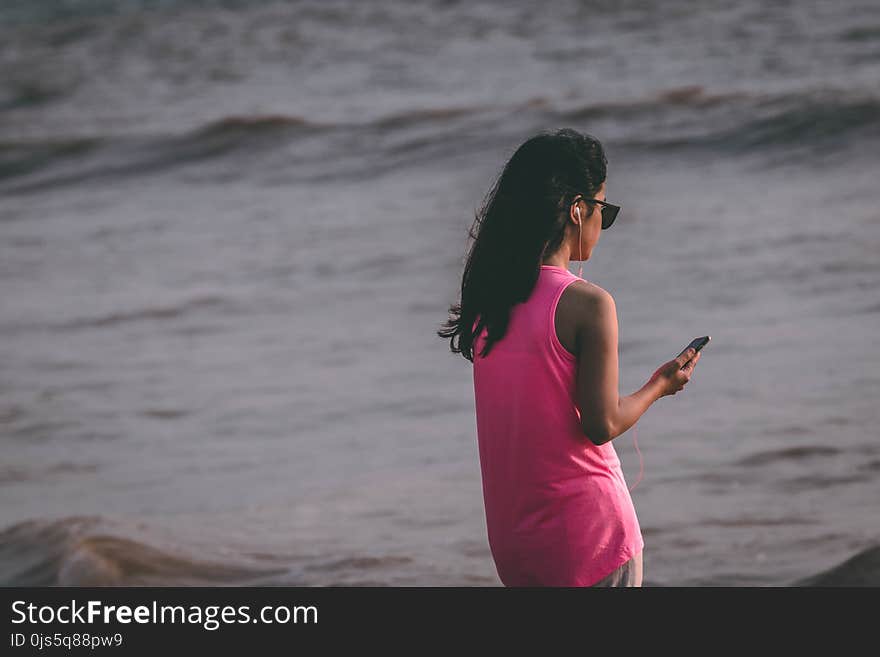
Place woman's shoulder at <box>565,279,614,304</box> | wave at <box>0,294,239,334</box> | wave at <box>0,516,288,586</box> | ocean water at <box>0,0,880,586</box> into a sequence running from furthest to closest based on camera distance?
wave at <box>0,294,239,334</box> → ocean water at <box>0,0,880,586</box> → wave at <box>0,516,288,586</box> → woman's shoulder at <box>565,279,614,304</box>

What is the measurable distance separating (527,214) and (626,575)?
0.74 metres

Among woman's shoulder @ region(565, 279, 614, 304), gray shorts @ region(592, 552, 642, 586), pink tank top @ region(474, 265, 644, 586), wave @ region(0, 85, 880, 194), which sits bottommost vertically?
gray shorts @ region(592, 552, 642, 586)

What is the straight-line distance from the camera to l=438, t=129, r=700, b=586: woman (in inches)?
97.0

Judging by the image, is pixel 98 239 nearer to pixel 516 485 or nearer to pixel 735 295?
pixel 735 295

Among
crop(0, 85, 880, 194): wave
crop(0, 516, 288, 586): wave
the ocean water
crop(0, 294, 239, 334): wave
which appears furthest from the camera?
crop(0, 85, 880, 194): wave

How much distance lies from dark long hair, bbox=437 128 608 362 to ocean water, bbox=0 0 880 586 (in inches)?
16.6

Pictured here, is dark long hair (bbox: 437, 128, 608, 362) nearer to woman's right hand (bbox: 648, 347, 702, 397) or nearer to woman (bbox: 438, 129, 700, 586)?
woman (bbox: 438, 129, 700, 586)

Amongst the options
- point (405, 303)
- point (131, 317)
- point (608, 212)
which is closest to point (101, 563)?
point (608, 212)

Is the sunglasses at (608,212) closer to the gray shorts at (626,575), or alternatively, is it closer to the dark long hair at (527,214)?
the dark long hair at (527,214)

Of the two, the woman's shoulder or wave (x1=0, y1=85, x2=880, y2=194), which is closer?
the woman's shoulder

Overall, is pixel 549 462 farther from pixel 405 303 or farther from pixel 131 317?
pixel 131 317

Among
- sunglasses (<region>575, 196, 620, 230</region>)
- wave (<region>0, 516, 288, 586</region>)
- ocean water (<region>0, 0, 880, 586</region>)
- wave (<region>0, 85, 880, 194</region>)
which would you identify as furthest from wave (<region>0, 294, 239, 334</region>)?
sunglasses (<region>575, 196, 620, 230</region>)

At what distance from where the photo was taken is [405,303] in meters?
8.79

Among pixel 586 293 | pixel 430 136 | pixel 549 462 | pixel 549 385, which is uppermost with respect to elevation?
pixel 430 136
